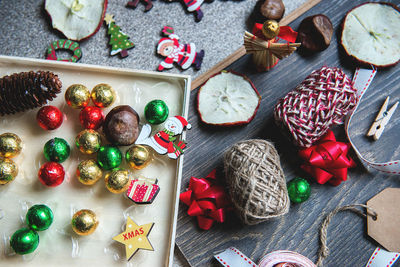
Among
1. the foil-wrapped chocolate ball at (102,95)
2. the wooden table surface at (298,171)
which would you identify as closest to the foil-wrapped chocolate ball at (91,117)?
the foil-wrapped chocolate ball at (102,95)

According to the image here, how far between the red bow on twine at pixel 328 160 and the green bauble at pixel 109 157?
40 centimetres

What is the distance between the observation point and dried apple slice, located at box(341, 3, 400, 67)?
799 millimetres

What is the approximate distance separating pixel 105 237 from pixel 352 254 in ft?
1.77

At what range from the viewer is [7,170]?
0.63 meters

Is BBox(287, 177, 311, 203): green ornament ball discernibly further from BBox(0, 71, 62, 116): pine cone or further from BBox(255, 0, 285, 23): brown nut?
BBox(0, 71, 62, 116): pine cone

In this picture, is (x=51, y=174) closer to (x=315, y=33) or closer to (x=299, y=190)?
(x=299, y=190)

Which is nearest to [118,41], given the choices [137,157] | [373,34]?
[137,157]

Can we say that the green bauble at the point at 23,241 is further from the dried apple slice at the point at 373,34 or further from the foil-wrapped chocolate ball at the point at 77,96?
the dried apple slice at the point at 373,34

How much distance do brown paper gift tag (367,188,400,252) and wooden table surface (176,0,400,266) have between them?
0.02 metres

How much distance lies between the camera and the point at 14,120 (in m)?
0.69

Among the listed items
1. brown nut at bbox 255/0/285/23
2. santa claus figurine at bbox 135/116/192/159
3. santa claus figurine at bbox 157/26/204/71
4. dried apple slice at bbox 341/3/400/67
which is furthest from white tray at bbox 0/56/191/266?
dried apple slice at bbox 341/3/400/67

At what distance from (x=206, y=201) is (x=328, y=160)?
0.92 feet

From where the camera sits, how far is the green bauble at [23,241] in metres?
0.61

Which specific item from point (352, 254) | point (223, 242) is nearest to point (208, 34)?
point (223, 242)
